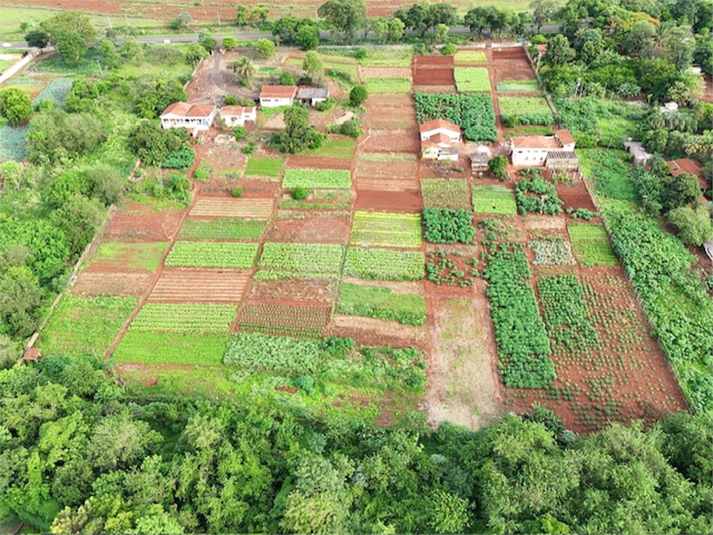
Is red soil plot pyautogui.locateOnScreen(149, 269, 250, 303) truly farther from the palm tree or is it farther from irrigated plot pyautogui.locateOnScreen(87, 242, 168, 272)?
the palm tree

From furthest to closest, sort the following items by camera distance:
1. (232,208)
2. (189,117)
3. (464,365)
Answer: (189,117)
(232,208)
(464,365)

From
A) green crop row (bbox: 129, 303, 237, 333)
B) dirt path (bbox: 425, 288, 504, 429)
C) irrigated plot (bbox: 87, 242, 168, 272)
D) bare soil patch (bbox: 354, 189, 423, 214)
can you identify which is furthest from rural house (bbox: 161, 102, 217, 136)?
dirt path (bbox: 425, 288, 504, 429)

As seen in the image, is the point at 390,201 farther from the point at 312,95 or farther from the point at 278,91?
the point at 278,91

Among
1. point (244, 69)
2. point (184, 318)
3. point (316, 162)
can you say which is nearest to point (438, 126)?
point (316, 162)

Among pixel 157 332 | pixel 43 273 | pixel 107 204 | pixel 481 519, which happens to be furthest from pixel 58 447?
pixel 107 204

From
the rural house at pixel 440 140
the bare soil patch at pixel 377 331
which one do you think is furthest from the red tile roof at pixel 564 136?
the bare soil patch at pixel 377 331
